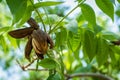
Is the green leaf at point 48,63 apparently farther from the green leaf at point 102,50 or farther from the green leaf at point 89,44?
the green leaf at point 102,50

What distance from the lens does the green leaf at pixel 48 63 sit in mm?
1678

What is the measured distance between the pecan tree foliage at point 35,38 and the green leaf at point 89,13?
Answer: 0.24m

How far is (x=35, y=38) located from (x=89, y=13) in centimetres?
32

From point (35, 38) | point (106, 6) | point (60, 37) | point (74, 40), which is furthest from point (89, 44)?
point (35, 38)

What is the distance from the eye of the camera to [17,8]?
1.53 m

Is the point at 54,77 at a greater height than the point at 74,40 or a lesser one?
lesser

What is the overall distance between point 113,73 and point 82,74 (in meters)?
1.02

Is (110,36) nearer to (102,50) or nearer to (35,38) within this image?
(102,50)

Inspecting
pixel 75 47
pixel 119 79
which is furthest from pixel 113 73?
pixel 75 47

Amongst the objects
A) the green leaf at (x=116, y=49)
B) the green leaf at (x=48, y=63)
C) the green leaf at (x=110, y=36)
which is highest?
the green leaf at (x=110, y=36)

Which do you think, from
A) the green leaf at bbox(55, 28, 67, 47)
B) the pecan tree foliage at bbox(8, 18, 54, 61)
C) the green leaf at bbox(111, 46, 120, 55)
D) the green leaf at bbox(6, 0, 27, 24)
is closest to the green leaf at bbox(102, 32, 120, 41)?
the green leaf at bbox(111, 46, 120, 55)

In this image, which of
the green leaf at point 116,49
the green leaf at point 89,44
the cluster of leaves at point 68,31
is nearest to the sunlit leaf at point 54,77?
the cluster of leaves at point 68,31

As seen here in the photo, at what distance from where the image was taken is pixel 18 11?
157 cm

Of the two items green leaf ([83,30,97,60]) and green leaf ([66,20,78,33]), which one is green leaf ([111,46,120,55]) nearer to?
green leaf ([83,30,97,60])
